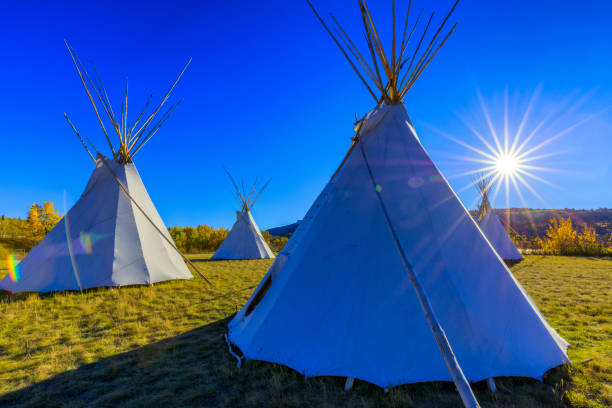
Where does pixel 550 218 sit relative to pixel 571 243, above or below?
above

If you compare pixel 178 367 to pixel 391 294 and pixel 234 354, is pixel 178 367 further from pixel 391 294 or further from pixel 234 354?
pixel 391 294

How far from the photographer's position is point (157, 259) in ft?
20.9

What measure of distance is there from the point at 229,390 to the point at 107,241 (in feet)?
18.2

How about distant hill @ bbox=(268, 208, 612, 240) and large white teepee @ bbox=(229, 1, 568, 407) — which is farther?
distant hill @ bbox=(268, 208, 612, 240)

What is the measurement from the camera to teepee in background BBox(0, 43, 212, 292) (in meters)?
5.54

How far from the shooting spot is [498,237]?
11070 millimetres

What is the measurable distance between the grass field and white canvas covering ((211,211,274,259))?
8.69 metres

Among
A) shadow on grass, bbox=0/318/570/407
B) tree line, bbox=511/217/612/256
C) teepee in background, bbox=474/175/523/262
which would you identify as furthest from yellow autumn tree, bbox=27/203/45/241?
tree line, bbox=511/217/612/256

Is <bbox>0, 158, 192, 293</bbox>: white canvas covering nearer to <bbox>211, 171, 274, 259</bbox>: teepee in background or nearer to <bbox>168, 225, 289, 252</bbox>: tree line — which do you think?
<bbox>211, 171, 274, 259</bbox>: teepee in background

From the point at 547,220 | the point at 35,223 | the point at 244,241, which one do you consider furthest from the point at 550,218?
the point at 35,223

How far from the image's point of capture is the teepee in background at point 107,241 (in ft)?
18.2

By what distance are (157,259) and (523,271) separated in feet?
35.1

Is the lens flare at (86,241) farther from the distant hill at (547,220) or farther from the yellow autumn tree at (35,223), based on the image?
the distant hill at (547,220)

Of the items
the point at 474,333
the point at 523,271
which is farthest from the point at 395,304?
the point at 523,271
